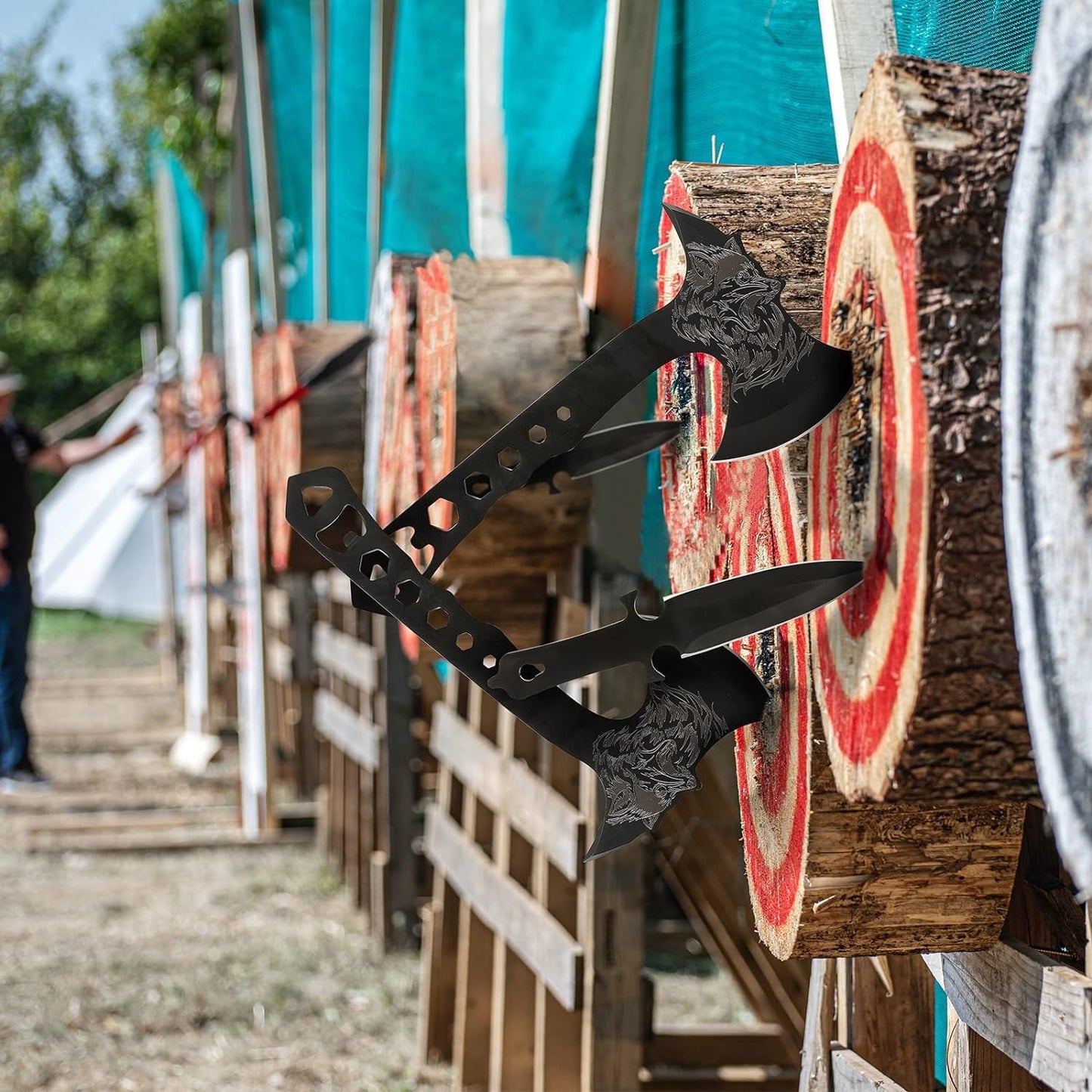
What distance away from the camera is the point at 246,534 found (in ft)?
16.3

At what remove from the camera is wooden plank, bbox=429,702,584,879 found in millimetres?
2654

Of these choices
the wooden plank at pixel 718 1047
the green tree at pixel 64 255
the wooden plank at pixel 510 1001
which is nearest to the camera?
the wooden plank at pixel 510 1001

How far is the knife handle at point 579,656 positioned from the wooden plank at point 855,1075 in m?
0.57

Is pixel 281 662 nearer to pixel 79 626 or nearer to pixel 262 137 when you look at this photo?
pixel 262 137

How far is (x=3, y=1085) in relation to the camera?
135 inches

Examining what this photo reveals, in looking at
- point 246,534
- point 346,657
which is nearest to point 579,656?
point 346,657

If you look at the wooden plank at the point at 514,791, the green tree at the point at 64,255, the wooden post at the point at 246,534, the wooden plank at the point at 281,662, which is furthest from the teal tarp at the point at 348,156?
the green tree at the point at 64,255

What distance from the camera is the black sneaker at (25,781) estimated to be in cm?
634

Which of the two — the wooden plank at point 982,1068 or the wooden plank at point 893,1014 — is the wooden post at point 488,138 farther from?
the wooden plank at point 982,1068

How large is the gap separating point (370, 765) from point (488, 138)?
2257mm

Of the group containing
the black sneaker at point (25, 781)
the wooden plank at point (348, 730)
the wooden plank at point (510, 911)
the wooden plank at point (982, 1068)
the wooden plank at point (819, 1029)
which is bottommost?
the black sneaker at point (25, 781)

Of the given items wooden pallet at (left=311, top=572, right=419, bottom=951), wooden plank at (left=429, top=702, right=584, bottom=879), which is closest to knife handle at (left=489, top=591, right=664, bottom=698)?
wooden plank at (left=429, top=702, right=584, bottom=879)

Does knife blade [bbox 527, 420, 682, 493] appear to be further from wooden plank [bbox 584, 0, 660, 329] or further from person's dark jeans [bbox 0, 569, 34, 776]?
person's dark jeans [bbox 0, 569, 34, 776]

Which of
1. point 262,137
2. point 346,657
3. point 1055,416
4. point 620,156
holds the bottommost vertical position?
point 346,657
